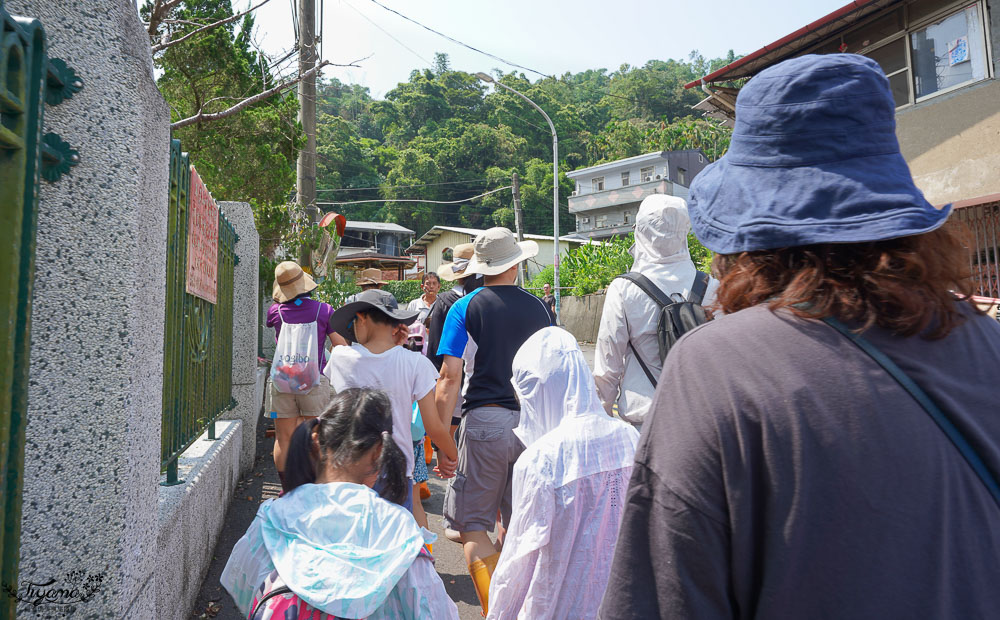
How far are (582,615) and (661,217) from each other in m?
1.86

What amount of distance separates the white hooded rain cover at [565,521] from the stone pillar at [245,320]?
4.70 metres

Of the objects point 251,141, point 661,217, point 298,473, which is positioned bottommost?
point 298,473

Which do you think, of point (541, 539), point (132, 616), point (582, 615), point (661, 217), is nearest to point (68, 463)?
point (132, 616)

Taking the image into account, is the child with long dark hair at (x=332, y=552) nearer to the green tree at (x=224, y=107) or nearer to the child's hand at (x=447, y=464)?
the child's hand at (x=447, y=464)

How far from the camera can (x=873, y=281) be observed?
3.17 feet

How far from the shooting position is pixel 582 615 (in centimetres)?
223

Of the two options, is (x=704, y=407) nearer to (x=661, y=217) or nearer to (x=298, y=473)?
(x=298, y=473)

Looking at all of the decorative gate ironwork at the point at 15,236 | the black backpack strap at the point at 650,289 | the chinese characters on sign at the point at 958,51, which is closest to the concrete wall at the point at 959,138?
the chinese characters on sign at the point at 958,51

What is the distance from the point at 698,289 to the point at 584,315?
2349 cm

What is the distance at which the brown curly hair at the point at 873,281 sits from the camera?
96 centimetres

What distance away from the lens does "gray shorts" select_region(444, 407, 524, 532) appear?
10.7ft

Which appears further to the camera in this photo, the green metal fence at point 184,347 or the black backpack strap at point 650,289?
the green metal fence at point 184,347

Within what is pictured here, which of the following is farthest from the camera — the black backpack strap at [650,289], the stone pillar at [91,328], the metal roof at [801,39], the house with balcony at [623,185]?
the house with balcony at [623,185]

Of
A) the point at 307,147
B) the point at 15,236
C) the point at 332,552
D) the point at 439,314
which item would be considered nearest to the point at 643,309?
the point at 439,314
